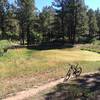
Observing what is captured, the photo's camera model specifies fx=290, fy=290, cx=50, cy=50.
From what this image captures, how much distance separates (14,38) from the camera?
74.1m

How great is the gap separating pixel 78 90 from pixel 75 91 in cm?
49

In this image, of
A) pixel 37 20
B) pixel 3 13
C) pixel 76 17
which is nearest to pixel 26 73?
pixel 3 13

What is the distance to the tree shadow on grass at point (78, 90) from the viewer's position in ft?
68.0

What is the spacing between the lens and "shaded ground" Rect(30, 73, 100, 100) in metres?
20.7

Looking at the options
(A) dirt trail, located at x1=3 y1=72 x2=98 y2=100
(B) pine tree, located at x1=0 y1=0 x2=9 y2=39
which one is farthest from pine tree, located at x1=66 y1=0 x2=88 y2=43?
(A) dirt trail, located at x1=3 y1=72 x2=98 y2=100

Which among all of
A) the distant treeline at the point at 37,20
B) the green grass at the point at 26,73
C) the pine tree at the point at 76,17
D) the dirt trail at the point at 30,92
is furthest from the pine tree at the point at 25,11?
the dirt trail at the point at 30,92

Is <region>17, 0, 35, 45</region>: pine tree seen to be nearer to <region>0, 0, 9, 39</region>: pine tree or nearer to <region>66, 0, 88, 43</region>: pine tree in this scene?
<region>0, 0, 9, 39</region>: pine tree

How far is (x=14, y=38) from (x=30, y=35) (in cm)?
823

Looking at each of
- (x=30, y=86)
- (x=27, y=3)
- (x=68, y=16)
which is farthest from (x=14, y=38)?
(x=30, y=86)

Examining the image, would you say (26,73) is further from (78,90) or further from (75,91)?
(75,91)

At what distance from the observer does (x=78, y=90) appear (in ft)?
74.3

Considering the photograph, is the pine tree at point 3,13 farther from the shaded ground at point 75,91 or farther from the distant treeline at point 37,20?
the shaded ground at point 75,91

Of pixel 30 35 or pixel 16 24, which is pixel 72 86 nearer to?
pixel 16 24

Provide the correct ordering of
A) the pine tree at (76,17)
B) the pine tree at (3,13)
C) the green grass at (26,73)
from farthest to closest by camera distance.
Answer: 1. the pine tree at (76,17)
2. the pine tree at (3,13)
3. the green grass at (26,73)
